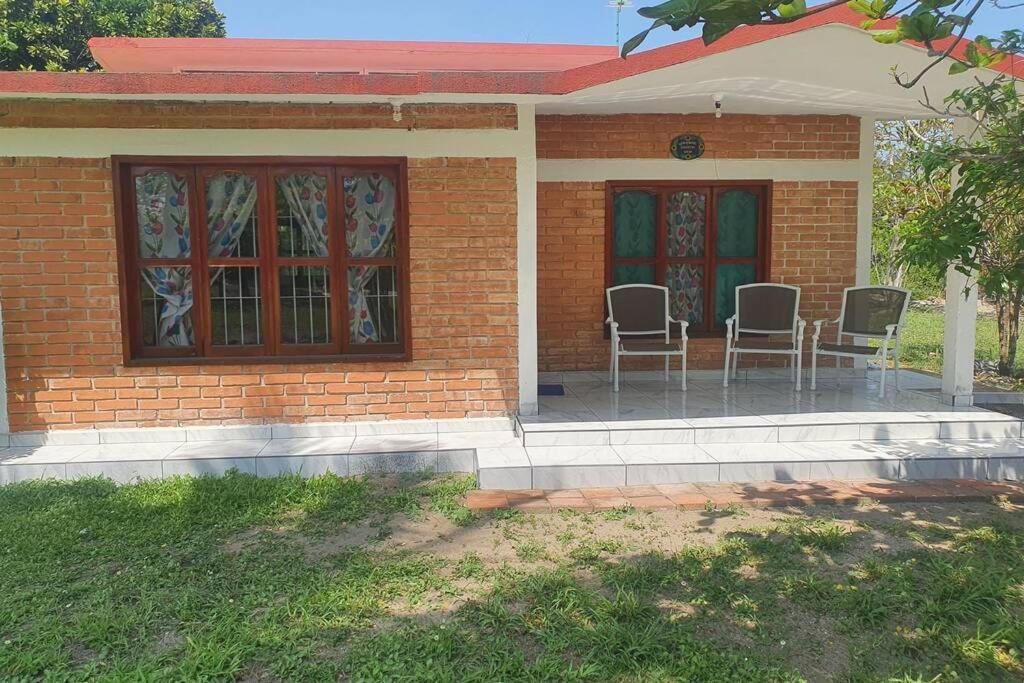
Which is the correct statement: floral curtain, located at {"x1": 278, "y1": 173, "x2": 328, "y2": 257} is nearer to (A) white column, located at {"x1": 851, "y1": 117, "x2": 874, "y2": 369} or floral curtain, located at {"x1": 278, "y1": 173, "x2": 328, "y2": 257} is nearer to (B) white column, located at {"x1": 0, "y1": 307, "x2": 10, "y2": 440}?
(B) white column, located at {"x1": 0, "y1": 307, "x2": 10, "y2": 440}

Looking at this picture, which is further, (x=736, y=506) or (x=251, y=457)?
(x=251, y=457)

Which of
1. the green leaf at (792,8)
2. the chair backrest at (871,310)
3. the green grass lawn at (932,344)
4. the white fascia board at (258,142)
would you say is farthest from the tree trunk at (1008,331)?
the green leaf at (792,8)

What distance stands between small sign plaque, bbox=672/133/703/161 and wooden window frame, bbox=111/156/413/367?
124 inches

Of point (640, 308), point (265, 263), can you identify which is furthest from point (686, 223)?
point (265, 263)

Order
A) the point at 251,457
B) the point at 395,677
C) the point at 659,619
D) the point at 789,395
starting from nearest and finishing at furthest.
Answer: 1. the point at 395,677
2. the point at 659,619
3. the point at 251,457
4. the point at 789,395

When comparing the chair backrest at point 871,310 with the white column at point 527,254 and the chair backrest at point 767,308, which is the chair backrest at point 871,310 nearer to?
the chair backrest at point 767,308

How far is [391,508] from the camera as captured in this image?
4.62 m

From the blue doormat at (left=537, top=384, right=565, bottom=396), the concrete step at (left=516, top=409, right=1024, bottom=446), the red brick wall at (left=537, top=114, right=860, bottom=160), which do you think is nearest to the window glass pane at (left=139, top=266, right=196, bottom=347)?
the concrete step at (left=516, top=409, right=1024, bottom=446)

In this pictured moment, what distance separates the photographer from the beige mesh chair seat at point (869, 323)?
657 cm

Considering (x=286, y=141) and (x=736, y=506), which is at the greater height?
(x=286, y=141)

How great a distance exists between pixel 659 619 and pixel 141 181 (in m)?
5.07

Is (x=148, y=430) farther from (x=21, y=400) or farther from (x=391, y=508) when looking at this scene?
(x=391, y=508)

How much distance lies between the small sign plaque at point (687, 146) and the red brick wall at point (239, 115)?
2440 millimetres

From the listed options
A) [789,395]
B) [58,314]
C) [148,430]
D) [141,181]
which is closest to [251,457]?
[148,430]
